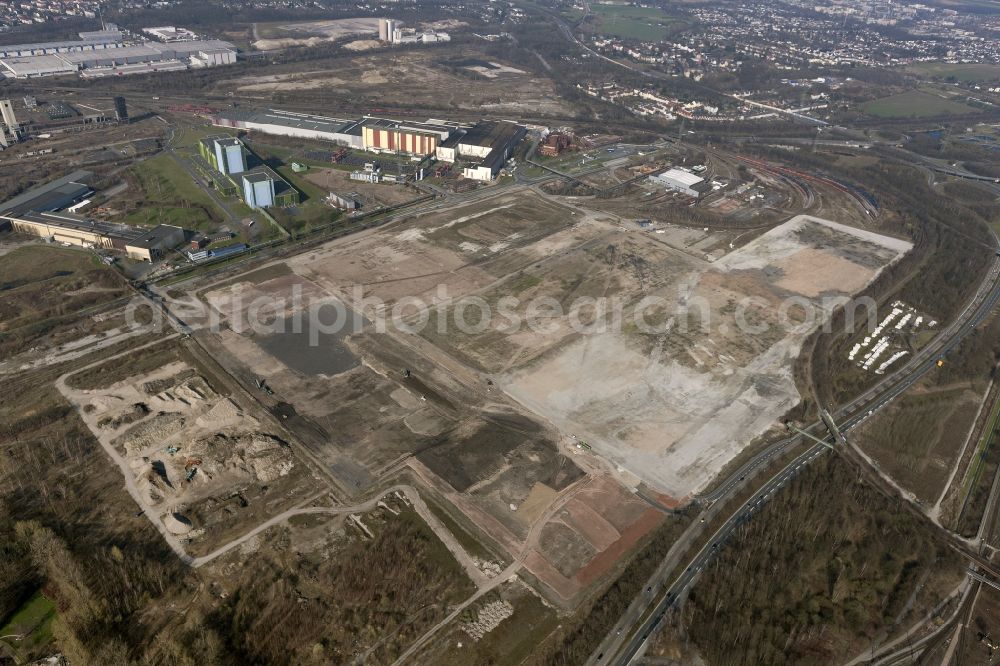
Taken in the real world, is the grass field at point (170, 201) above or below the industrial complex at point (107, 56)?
below

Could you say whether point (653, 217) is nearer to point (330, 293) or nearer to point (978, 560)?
point (330, 293)

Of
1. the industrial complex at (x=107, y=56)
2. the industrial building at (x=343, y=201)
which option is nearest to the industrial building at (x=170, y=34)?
the industrial complex at (x=107, y=56)

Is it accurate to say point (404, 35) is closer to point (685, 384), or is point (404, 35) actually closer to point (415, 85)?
point (415, 85)

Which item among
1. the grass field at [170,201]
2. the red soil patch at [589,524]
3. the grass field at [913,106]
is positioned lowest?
the red soil patch at [589,524]

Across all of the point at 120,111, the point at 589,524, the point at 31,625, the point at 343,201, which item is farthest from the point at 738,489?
the point at 120,111

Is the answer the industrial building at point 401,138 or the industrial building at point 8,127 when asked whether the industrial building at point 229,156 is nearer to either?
the industrial building at point 401,138

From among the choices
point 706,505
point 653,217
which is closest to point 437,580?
point 706,505
